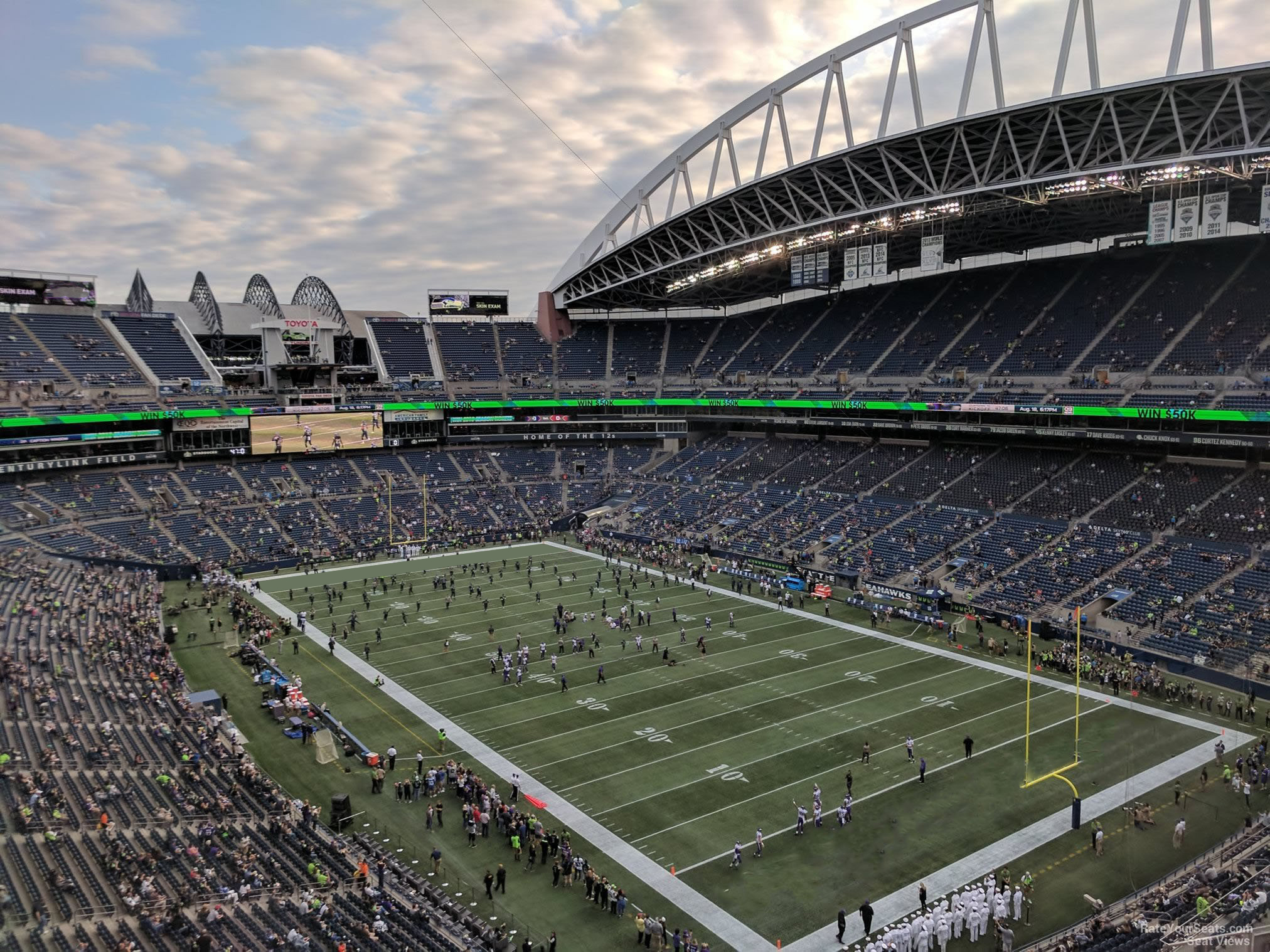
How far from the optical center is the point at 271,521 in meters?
55.3

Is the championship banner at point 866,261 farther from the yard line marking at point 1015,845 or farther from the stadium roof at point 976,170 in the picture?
the yard line marking at point 1015,845

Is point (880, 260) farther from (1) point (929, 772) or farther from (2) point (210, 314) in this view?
(2) point (210, 314)

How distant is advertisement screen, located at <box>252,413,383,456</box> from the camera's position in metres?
62.3

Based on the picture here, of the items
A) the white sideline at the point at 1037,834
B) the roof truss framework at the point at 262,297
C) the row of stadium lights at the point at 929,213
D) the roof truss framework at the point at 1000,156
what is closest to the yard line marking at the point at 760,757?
the white sideline at the point at 1037,834

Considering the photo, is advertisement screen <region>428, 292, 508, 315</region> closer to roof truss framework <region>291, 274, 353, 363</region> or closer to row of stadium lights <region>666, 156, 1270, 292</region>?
roof truss framework <region>291, 274, 353, 363</region>

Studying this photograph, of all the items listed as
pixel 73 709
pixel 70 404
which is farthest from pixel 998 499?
pixel 70 404

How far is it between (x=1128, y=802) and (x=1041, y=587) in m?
17.9

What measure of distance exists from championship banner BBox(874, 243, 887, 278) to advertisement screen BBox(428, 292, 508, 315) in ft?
142

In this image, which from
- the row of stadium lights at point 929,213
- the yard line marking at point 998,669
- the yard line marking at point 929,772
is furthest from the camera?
the row of stadium lights at point 929,213

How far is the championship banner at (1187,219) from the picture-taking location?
36438mm

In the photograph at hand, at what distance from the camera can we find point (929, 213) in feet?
→ 156

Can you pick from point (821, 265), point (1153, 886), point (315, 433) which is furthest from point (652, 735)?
point (315, 433)

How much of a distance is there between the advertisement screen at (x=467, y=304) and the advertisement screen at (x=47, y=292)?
26.5 m

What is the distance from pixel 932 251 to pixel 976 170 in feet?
14.0
